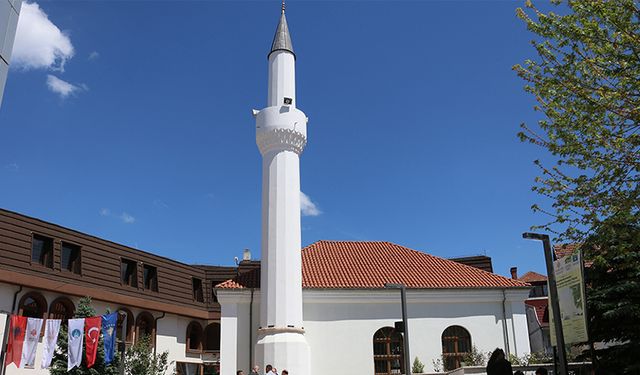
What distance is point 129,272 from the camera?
1181 inches

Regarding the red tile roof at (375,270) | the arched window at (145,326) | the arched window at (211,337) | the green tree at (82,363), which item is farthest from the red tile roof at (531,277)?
the green tree at (82,363)

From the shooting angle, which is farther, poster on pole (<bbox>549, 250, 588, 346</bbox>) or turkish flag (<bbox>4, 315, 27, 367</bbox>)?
turkish flag (<bbox>4, 315, 27, 367</bbox>)

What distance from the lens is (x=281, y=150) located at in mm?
24703

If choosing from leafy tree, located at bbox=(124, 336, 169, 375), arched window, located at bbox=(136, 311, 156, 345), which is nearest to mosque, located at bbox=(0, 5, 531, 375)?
arched window, located at bbox=(136, 311, 156, 345)

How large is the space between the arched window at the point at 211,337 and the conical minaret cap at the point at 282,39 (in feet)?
56.7

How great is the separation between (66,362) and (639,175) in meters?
20.7

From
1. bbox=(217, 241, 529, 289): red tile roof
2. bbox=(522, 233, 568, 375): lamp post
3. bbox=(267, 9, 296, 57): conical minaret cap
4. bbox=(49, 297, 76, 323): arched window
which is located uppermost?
bbox=(267, 9, 296, 57): conical minaret cap

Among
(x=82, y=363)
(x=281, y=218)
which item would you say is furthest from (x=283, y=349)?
(x=82, y=363)

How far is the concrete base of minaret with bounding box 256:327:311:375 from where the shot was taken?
21578 millimetres

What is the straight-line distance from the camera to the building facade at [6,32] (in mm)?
7773

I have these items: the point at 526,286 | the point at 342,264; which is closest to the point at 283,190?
the point at 342,264

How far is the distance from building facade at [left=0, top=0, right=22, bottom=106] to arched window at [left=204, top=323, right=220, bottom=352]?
27.8m

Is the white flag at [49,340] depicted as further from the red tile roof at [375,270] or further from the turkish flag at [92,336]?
the red tile roof at [375,270]

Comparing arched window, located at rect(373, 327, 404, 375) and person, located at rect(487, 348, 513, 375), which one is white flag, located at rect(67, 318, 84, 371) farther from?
person, located at rect(487, 348, 513, 375)
